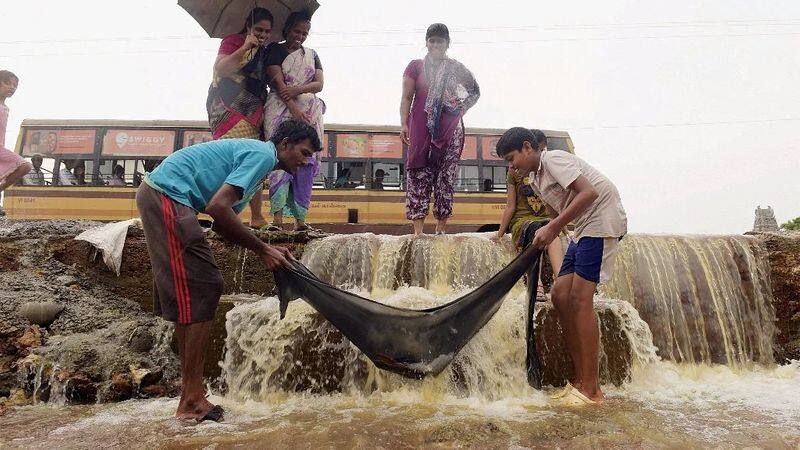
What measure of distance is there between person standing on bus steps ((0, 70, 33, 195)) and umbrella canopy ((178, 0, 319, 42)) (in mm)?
1919

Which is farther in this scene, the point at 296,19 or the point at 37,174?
the point at 37,174

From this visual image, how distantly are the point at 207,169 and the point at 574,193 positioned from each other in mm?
2113

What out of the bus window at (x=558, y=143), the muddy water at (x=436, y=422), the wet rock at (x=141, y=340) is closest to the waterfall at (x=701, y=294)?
→ the muddy water at (x=436, y=422)

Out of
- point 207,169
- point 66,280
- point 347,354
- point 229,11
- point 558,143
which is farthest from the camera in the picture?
point 558,143

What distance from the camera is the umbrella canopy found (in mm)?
4988

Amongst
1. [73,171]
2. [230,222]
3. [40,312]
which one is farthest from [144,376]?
[73,171]

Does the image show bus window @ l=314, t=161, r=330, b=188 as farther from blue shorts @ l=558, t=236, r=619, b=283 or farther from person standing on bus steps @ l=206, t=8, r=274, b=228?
blue shorts @ l=558, t=236, r=619, b=283

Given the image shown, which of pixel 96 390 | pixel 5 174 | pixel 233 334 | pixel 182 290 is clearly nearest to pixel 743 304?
pixel 233 334

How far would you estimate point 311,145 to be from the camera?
9.30 ft

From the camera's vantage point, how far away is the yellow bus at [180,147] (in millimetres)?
10742

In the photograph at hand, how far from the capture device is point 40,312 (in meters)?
4.11

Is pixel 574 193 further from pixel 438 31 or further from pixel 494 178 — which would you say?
pixel 494 178

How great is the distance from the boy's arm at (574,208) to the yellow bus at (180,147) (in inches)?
335

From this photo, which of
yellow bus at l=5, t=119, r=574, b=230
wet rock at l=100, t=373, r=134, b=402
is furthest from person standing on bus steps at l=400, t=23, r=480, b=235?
yellow bus at l=5, t=119, r=574, b=230
